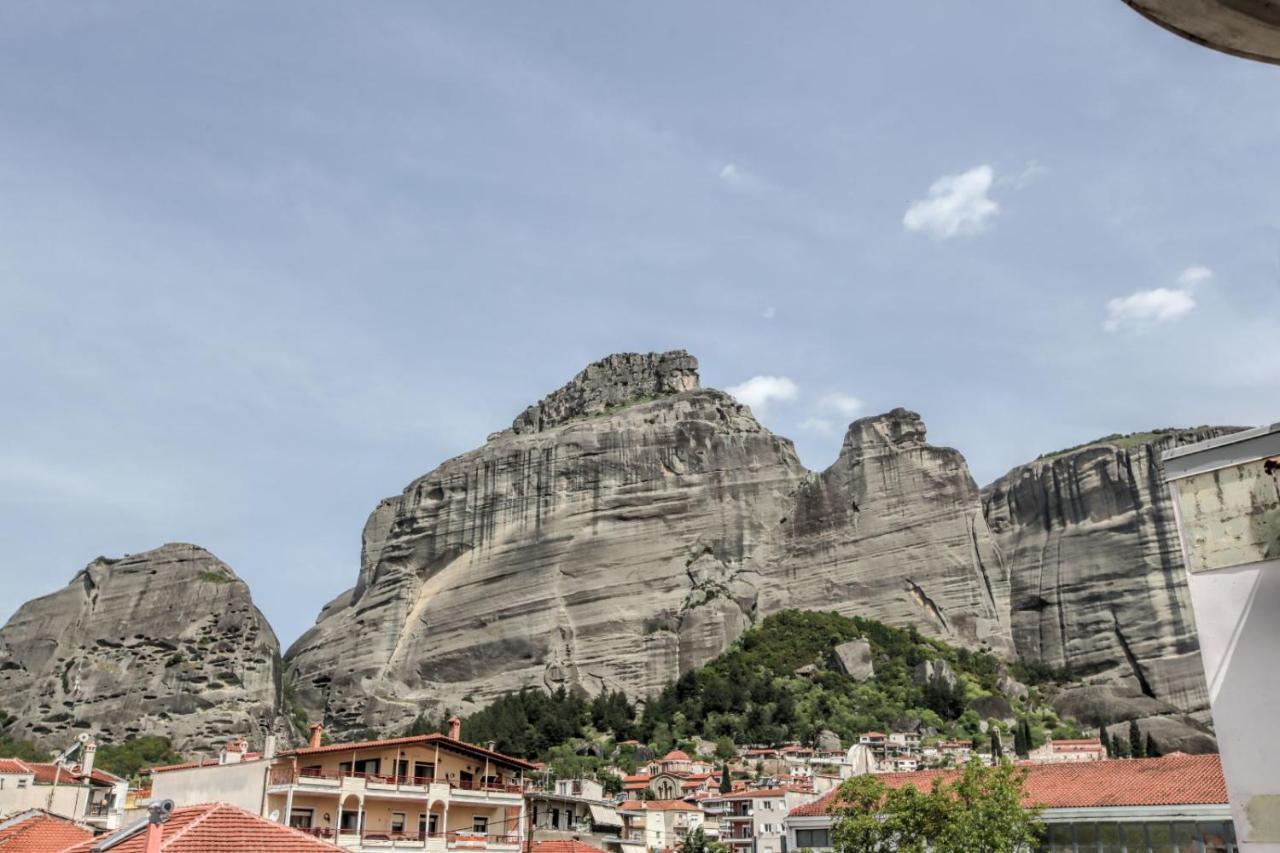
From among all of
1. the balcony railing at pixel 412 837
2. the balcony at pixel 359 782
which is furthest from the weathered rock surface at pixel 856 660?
the balcony railing at pixel 412 837

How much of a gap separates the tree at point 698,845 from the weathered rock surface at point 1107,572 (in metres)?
65.2

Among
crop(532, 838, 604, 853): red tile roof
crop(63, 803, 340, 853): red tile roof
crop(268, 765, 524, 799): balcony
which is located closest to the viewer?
crop(63, 803, 340, 853): red tile roof

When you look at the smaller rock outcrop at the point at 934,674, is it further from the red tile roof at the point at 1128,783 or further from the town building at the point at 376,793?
the town building at the point at 376,793

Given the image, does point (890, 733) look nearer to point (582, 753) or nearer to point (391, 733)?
point (582, 753)

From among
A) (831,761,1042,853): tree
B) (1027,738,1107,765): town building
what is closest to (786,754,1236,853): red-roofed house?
(831,761,1042,853): tree

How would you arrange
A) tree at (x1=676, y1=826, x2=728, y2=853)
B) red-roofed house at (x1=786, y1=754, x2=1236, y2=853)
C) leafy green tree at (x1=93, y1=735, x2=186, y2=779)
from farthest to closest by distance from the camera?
leafy green tree at (x1=93, y1=735, x2=186, y2=779) < tree at (x1=676, y1=826, x2=728, y2=853) < red-roofed house at (x1=786, y1=754, x2=1236, y2=853)

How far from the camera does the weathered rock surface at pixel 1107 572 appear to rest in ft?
378

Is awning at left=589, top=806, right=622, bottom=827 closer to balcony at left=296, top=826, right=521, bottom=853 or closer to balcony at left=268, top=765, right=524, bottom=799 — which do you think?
balcony at left=268, top=765, right=524, bottom=799

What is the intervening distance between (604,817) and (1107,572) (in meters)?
79.9

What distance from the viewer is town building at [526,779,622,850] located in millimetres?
51812

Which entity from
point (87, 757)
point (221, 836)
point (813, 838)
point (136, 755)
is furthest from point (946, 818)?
point (136, 755)

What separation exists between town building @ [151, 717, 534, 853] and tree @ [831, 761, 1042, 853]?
40.2 ft

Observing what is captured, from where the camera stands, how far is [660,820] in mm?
76250

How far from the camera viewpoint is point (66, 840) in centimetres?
3127
